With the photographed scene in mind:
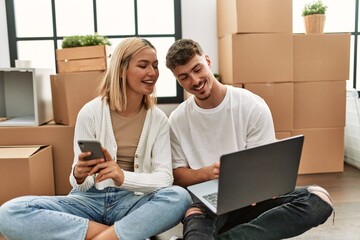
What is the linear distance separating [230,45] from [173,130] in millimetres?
1107

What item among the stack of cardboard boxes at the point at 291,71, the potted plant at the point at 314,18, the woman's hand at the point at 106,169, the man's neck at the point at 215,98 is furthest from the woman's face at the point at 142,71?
the potted plant at the point at 314,18

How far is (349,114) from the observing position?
286 centimetres

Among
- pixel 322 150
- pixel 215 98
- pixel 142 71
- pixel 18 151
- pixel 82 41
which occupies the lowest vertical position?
pixel 322 150

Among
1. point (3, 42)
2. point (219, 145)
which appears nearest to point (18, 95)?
point (3, 42)

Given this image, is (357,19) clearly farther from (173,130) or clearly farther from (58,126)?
(58,126)

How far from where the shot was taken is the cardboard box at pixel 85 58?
2232mm

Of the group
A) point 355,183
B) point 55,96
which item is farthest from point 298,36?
point 55,96

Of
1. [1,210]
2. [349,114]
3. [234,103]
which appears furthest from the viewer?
[349,114]

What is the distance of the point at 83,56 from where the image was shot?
2.24 metres

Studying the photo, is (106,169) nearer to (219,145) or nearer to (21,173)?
(219,145)

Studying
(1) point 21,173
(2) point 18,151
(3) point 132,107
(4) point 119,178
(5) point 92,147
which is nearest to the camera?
(5) point 92,147

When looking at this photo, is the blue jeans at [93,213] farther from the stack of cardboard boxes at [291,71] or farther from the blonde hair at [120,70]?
the stack of cardboard boxes at [291,71]

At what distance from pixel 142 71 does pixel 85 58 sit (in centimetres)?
85

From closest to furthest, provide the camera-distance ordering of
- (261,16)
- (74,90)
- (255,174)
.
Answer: (255,174) < (74,90) < (261,16)
